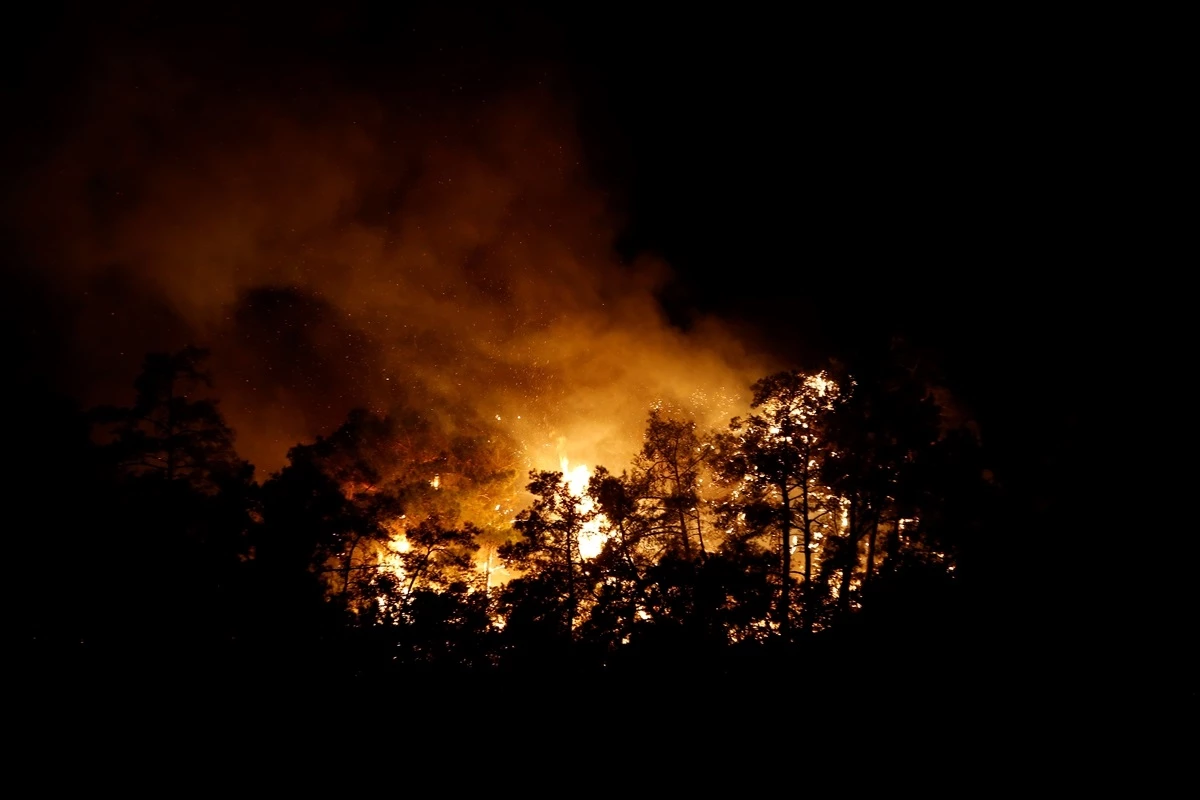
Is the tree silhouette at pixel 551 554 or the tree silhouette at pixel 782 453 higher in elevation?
the tree silhouette at pixel 782 453

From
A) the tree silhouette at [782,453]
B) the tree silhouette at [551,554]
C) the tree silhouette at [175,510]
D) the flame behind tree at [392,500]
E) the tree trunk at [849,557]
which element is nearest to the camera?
the tree silhouette at [175,510]

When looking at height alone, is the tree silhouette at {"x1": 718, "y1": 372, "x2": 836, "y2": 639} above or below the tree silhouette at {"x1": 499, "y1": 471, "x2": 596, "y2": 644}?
above

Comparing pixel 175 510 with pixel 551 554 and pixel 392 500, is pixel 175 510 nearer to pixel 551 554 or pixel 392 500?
pixel 392 500

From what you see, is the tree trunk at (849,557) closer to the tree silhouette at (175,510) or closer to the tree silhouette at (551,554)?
the tree silhouette at (551,554)

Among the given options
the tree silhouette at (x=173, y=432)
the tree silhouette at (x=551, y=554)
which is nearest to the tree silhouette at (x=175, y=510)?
the tree silhouette at (x=173, y=432)

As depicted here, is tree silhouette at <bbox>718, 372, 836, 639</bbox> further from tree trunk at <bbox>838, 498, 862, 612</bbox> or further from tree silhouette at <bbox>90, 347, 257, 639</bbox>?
tree silhouette at <bbox>90, 347, 257, 639</bbox>

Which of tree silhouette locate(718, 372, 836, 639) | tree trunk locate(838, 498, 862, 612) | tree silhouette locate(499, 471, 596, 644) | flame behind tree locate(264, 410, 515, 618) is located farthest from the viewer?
flame behind tree locate(264, 410, 515, 618)

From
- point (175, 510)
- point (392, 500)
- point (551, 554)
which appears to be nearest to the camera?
point (175, 510)

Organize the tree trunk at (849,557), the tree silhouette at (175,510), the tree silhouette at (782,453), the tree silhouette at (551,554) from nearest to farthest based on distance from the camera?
the tree silhouette at (175,510), the tree silhouette at (551,554), the tree trunk at (849,557), the tree silhouette at (782,453)

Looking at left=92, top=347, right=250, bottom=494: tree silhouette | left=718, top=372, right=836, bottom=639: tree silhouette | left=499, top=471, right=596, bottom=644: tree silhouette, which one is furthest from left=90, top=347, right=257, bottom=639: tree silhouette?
left=718, top=372, right=836, bottom=639: tree silhouette

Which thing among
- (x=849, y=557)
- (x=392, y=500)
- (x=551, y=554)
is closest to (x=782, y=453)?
(x=849, y=557)

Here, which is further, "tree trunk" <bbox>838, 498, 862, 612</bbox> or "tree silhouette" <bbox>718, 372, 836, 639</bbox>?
"tree silhouette" <bbox>718, 372, 836, 639</bbox>

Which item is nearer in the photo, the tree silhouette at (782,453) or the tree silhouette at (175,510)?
the tree silhouette at (175,510)

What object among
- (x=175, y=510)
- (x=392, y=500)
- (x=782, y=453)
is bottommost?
(x=175, y=510)
